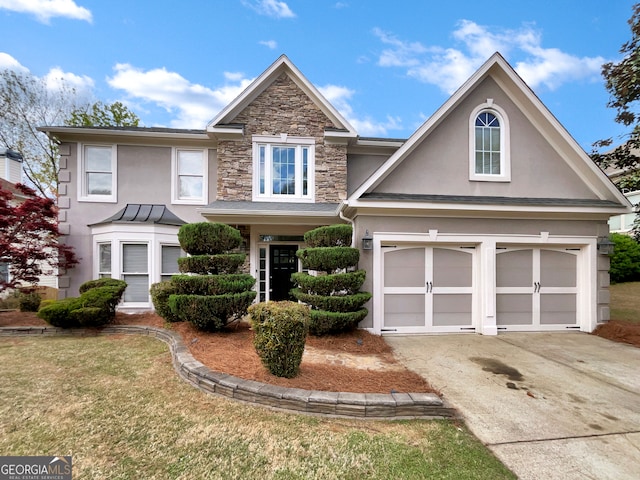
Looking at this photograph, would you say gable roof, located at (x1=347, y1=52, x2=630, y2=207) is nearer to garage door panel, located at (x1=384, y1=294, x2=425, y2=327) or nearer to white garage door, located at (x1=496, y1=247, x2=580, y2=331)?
white garage door, located at (x1=496, y1=247, x2=580, y2=331)

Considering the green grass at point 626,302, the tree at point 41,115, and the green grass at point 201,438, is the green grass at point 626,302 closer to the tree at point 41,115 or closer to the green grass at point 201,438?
the green grass at point 201,438

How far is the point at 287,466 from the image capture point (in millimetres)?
2693

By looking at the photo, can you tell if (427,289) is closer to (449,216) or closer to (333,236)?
(449,216)

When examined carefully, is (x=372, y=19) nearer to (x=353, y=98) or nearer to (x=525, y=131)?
(x=353, y=98)

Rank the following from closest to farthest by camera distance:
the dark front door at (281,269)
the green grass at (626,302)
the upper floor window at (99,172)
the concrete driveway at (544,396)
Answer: the concrete driveway at (544,396) → the green grass at (626,302) → the upper floor window at (99,172) → the dark front door at (281,269)

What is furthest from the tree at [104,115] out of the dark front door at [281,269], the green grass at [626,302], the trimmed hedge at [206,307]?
the green grass at [626,302]

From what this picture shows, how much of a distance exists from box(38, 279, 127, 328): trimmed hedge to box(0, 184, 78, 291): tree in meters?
2.17

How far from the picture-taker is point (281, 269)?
9977 millimetres

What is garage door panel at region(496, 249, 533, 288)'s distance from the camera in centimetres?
774

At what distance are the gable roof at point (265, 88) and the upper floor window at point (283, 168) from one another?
103 cm

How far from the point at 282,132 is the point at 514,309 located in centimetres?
862

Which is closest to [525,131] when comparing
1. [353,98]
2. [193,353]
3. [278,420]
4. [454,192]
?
[454,192]

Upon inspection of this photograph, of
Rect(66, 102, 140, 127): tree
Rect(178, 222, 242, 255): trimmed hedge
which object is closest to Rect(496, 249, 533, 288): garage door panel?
Rect(178, 222, 242, 255): trimmed hedge

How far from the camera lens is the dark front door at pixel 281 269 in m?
9.94
